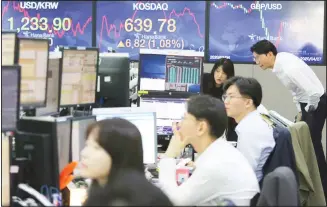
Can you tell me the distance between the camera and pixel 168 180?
107 inches

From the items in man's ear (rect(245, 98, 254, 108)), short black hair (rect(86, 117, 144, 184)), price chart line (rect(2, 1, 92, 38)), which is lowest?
short black hair (rect(86, 117, 144, 184))

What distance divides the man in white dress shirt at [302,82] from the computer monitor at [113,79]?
1.95m

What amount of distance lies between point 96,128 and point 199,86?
7.44 feet

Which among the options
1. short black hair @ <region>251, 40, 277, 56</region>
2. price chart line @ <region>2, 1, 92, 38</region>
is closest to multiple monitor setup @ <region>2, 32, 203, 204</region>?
short black hair @ <region>251, 40, 277, 56</region>

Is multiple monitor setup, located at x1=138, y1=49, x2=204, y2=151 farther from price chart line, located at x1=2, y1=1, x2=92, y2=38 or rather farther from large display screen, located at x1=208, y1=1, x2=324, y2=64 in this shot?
price chart line, located at x1=2, y1=1, x2=92, y2=38

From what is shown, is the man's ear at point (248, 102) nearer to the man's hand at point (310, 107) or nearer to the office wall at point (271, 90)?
the man's hand at point (310, 107)

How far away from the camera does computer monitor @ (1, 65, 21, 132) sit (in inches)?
99.7

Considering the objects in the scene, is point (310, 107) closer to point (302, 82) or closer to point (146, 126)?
point (302, 82)

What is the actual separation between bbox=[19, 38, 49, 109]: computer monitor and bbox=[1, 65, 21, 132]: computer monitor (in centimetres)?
17

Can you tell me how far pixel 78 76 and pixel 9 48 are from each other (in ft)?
2.47

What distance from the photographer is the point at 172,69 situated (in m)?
4.41

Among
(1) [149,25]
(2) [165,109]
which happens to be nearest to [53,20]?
(1) [149,25]

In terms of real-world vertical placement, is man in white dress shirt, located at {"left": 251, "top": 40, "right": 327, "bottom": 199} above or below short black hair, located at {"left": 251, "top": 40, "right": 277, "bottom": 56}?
below

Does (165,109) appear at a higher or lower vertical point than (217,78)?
lower
